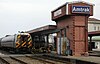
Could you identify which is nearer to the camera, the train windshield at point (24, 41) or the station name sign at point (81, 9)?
the station name sign at point (81, 9)

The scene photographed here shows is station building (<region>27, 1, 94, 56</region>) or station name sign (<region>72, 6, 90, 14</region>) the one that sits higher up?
station name sign (<region>72, 6, 90, 14</region>)

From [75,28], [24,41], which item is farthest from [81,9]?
[24,41]

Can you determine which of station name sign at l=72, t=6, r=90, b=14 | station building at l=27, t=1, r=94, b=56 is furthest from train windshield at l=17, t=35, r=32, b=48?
station name sign at l=72, t=6, r=90, b=14

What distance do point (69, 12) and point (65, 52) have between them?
3986 millimetres

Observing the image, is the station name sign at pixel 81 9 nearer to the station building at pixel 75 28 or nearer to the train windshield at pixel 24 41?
the station building at pixel 75 28

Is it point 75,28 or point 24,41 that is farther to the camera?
point 24,41

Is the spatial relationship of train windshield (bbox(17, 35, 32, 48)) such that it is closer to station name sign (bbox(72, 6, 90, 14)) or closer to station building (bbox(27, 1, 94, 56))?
station building (bbox(27, 1, 94, 56))

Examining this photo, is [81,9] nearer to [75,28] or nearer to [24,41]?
[75,28]

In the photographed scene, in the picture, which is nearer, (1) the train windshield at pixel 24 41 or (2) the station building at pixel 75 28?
(2) the station building at pixel 75 28

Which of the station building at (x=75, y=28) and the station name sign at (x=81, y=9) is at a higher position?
the station name sign at (x=81, y=9)

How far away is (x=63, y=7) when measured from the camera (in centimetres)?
3161

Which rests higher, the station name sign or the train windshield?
the station name sign

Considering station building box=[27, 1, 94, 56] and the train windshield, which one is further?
the train windshield

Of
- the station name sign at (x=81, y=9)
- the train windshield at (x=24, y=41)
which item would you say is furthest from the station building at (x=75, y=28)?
the train windshield at (x=24, y=41)
